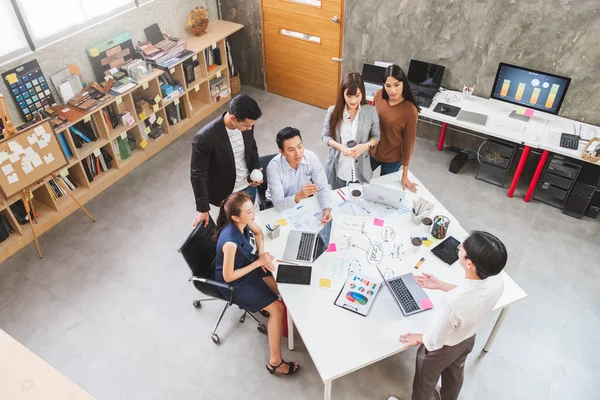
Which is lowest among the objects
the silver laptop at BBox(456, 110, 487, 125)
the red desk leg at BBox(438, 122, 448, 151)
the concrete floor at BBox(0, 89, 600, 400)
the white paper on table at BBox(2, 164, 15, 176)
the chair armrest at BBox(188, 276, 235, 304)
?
the concrete floor at BBox(0, 89, 600, 400)

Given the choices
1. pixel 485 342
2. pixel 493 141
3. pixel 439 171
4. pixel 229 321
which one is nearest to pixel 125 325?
pixel 229 321

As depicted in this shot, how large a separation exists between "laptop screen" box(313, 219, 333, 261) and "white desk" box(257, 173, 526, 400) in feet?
0.20

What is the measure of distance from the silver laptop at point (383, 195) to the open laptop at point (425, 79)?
6.14 feet

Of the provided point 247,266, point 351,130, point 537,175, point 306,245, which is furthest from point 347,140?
point 537,175

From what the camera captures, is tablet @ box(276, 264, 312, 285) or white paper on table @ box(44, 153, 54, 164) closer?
tablet @ box(276, 264, 312, 285)

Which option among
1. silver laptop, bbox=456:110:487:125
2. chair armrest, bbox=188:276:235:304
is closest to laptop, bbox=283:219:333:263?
chair armrest, bbox=188:276:235:304

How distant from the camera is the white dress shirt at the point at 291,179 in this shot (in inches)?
137

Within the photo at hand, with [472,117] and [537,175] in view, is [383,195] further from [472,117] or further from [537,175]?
[537,175]

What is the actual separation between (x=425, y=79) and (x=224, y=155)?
2.77m

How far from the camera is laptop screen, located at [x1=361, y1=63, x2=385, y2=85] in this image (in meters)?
5.20

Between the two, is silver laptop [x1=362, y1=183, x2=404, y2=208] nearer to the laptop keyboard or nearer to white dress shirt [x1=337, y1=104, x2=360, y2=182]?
white dress shirt [x1=337, y1=104, x2=360, y2=182]

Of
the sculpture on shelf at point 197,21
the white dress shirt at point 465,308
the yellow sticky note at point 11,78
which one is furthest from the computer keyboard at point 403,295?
the sculpture on shelf at point 197,21

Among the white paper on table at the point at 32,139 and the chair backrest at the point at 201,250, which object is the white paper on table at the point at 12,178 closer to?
the white paper on table at the point at 32,139

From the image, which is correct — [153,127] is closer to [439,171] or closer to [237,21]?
[237,21]
